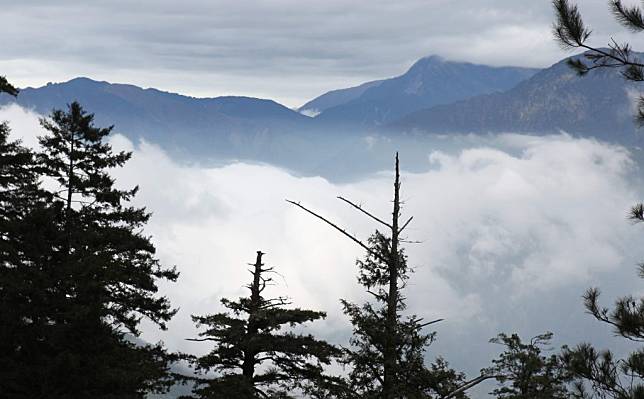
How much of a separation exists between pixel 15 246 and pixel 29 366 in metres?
2.66

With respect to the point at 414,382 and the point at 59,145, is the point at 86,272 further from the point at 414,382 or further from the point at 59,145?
the point at 59,145

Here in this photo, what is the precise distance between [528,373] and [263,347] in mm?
7059

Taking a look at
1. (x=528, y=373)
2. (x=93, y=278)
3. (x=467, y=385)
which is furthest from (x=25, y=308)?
(x=528, y=373)

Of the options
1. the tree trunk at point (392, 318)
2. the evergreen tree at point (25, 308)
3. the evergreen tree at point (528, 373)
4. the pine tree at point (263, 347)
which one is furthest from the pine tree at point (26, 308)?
the evergreen tree at point (528, 373)

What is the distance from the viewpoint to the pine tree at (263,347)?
1986 cm

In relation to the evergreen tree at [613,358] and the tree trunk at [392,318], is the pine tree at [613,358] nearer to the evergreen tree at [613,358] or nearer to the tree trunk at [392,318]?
the evergreen tree at [613,358]

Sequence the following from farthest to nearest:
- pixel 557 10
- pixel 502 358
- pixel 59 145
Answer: pixel 59 145 → pixel 502 358 → pixel 557 10

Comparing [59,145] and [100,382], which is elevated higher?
[59,145]

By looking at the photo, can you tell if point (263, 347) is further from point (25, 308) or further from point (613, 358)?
point (613, 358)

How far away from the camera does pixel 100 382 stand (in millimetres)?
15242

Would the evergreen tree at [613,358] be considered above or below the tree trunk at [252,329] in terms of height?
below

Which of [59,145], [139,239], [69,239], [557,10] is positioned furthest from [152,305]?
[557,10]

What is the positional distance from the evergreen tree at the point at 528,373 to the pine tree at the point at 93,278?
321 inches

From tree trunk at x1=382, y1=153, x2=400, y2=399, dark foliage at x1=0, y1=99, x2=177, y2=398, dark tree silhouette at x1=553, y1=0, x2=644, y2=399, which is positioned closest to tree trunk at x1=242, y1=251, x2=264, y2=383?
dark foliage at x1=0, y1=99, x2=177, y2=398
